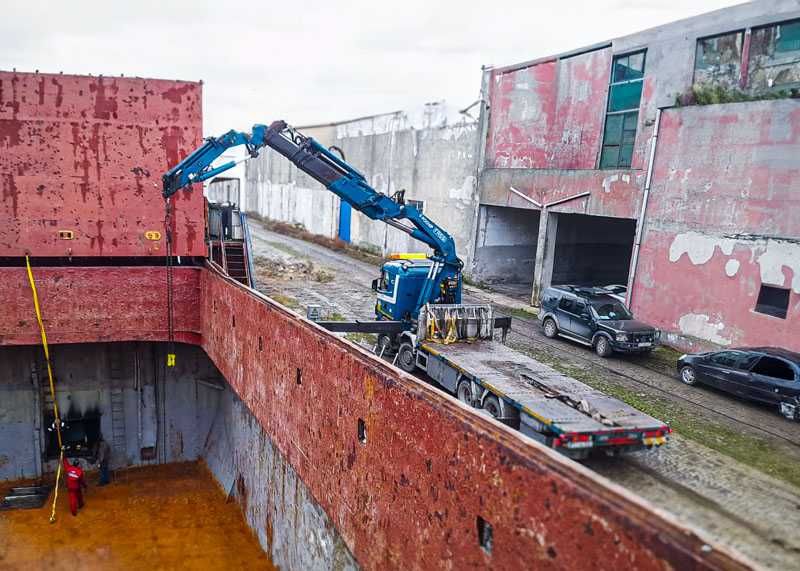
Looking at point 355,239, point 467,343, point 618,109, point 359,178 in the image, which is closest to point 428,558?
point 467,343

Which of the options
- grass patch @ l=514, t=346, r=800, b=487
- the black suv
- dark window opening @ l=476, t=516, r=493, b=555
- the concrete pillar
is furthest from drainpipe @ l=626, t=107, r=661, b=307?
dark window opening @ l=476, t=516, r=493, b=555

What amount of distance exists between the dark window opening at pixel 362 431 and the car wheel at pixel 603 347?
9.89 meters

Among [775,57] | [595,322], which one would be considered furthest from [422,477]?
[775,57]

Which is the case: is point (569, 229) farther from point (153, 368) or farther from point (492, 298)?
point (153, 368)

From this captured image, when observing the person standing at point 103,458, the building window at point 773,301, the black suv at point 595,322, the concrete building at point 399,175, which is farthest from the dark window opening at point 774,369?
the person standing at point 103,458

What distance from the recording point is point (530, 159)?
77.9ft

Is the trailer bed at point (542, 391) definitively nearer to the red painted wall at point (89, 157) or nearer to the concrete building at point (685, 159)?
the concrete building at point (685, 159)

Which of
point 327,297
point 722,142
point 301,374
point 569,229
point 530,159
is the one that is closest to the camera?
point 301,374

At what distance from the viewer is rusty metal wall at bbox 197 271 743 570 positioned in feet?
14.4

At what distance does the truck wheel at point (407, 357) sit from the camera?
13.3m

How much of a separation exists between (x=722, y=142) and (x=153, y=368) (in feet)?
59.5

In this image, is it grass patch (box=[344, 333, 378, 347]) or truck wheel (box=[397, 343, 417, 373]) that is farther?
grass patch (box=[344, 333, 378, 347])

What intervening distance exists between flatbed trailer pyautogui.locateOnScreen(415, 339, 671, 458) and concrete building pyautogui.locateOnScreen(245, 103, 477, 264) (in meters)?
15.4

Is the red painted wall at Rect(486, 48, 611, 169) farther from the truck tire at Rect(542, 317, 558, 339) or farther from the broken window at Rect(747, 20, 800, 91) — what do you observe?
the truck tire at Rect(542, 317, 558, 339)
